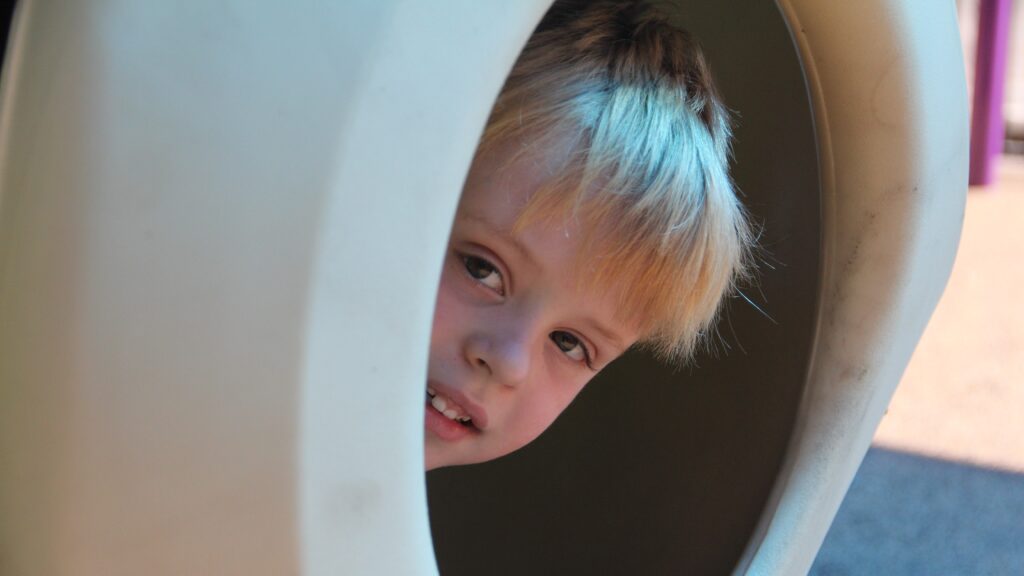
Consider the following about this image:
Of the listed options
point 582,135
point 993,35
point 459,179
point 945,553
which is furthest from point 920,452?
point 993,35

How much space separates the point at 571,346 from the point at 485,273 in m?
0.12

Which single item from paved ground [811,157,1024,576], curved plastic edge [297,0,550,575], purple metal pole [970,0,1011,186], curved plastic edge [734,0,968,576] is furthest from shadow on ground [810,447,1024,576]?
purple metal pole [970,0,1011,186]

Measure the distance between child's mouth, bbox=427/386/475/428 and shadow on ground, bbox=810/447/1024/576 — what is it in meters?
0.65

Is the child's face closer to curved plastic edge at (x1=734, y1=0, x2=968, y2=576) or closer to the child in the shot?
the child

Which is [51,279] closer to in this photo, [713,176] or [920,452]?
[713,176]

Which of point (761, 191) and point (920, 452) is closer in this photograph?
point (761, 191)

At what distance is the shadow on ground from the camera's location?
1.30 meters

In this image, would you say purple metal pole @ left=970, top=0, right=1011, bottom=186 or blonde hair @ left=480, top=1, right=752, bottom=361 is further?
purple metal pole @ left=970, top=0, right=1011, bottom=186

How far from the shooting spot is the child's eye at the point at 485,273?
70cm

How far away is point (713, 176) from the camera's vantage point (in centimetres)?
78

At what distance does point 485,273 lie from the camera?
70 cm

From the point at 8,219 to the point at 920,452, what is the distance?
1.38 meters

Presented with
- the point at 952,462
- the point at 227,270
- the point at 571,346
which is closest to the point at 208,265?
the point at 227,270

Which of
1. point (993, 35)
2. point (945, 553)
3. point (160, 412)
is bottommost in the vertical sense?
point (160, 412)
